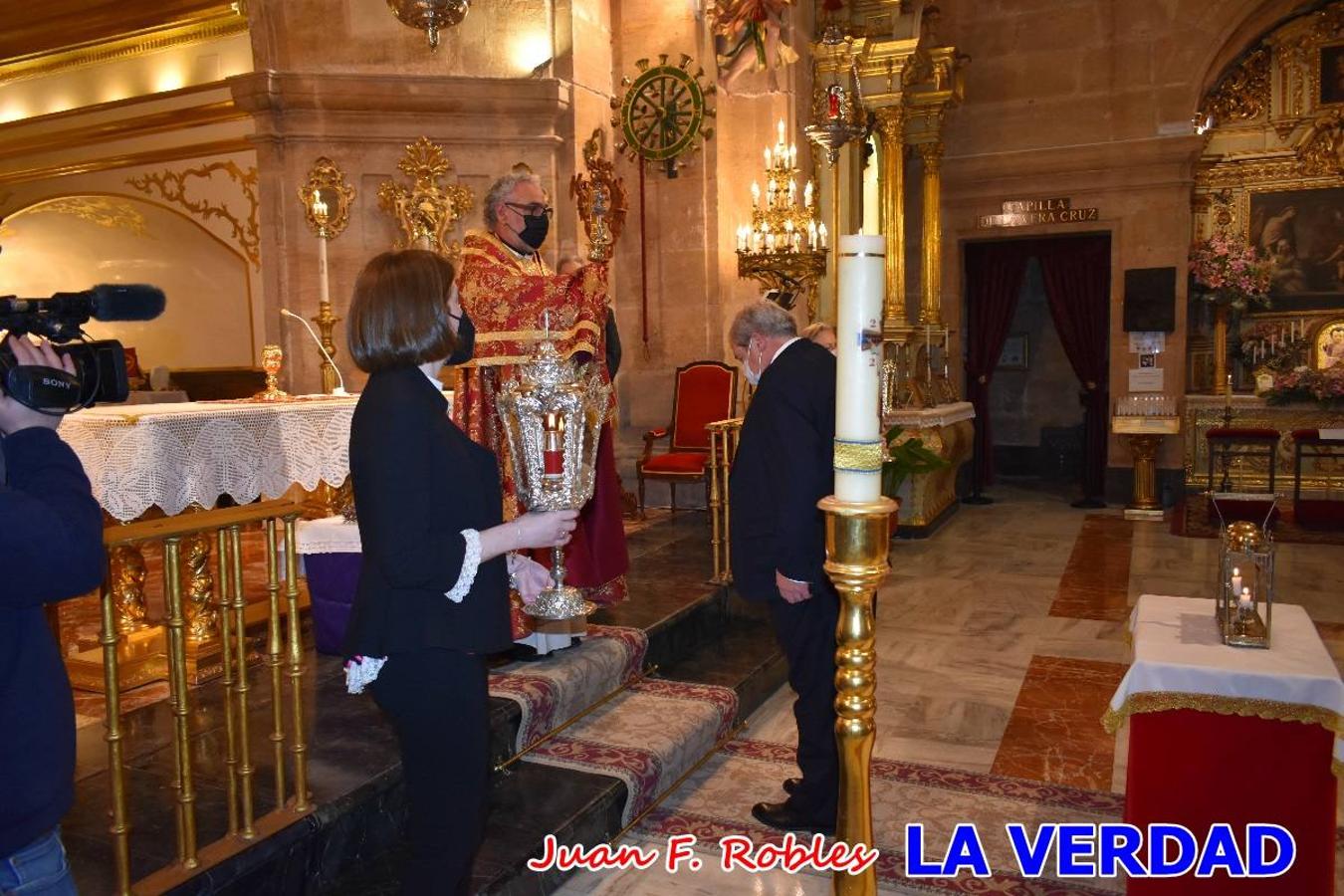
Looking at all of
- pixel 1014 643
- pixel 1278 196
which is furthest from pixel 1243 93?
pixel 1014 643

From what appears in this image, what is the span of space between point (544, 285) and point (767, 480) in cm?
126

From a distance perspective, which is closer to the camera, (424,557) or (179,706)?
(424,557)

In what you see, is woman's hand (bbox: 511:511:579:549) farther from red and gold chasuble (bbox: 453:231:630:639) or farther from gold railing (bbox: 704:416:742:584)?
gold railing (bbox: 704:416:742:584)

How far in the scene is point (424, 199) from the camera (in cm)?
670

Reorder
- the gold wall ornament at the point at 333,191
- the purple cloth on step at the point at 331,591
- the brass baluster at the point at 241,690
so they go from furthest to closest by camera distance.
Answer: the gold wall ornament at the point at 333,191 → the purple cloth on step at the point at 331,591 → the brass baluster at the point at 241,690

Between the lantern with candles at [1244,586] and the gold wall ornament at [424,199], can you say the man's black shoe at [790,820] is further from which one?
the gold wall ornament at [424,199]

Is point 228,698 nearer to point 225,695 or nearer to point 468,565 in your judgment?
point 225,695

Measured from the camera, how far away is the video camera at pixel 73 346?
1.37 meters

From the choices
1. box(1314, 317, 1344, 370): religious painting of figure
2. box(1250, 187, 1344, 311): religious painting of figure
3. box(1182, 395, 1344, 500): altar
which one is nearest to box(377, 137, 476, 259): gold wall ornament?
box(1182, 395, 1344, 500): altar

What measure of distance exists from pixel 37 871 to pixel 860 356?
143cm

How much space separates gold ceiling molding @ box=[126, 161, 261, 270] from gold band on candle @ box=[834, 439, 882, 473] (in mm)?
9200

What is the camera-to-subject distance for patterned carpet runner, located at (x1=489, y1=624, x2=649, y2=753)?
3.60 meters

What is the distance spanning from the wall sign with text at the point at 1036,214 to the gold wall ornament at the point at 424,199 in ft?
22.3

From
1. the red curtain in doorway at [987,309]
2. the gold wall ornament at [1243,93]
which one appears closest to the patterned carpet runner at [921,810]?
the red curtain in doorway at [987,309]
